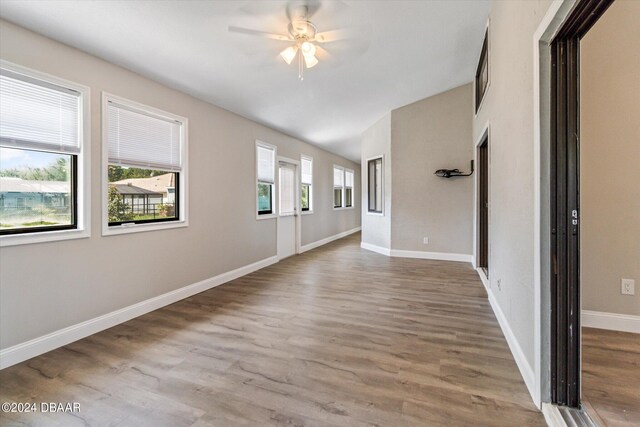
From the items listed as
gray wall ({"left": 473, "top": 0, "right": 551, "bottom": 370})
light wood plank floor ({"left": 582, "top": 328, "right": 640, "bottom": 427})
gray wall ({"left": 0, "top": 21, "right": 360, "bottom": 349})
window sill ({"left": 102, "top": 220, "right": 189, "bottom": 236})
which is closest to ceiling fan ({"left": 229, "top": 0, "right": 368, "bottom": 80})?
gray wall ({"left": 473, "top": 0, "right": 551, "bottom": 370})

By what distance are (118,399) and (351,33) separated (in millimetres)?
3485

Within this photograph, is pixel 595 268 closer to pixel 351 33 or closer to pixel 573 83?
pixel 573 83

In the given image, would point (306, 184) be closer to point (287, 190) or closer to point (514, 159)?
point (287, 190)

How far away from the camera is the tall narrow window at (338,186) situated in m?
8.84

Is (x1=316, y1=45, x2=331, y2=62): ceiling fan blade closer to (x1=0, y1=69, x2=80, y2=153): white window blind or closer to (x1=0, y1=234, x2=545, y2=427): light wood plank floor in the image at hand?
(x1=0, y1=69, x2=80, y2=153): white window blind

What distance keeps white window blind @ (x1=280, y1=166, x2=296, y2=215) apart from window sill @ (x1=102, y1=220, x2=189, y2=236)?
2608 mm

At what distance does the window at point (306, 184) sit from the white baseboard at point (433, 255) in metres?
2.28

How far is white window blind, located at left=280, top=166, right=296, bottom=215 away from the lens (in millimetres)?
6121

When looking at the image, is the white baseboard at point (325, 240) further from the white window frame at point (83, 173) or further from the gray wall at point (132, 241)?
the white window frame at point (83, 173)

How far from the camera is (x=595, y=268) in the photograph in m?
2.58

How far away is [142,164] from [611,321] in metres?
4.66

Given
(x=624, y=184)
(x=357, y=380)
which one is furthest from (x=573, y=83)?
(x=357, y=380)

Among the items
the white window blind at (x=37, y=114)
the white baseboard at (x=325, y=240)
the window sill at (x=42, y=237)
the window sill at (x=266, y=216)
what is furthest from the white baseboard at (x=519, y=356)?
the white baseboard at (x=325, y=240)

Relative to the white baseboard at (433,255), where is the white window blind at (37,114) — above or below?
above
